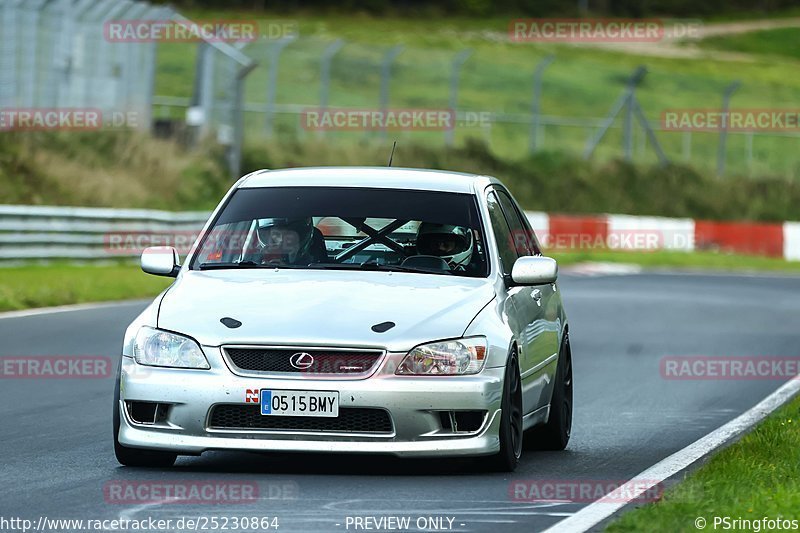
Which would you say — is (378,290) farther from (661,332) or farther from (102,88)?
(102,88)

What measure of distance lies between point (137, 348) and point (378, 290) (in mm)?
1179

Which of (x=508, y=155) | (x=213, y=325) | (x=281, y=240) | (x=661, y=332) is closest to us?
(x=213, y=325)

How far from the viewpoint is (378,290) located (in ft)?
29.2

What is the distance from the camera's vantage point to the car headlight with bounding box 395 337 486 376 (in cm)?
847

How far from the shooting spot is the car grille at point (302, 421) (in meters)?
8.41

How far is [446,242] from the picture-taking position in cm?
963

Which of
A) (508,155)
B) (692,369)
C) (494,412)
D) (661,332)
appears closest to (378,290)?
(494,412)

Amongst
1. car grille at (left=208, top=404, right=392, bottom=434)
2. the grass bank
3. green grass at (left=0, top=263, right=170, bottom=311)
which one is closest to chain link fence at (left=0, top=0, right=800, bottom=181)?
the grass bank

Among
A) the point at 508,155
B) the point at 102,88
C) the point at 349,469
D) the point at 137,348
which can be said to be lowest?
the point at 508,155

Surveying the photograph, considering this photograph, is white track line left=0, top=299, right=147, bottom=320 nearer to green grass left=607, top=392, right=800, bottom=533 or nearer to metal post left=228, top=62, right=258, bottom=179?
green grass left=607, top=392, right=800, bottom=533

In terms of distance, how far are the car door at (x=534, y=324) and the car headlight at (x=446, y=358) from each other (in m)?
0.61
